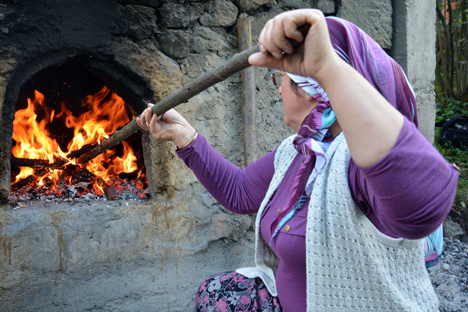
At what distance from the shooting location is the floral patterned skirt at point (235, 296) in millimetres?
1872

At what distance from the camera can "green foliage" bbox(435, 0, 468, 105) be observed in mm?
8031

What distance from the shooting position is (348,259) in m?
1.48

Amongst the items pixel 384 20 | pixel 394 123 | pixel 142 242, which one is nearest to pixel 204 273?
pixel 142 242

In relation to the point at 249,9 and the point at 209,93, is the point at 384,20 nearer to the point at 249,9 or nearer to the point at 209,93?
the point at 249,9

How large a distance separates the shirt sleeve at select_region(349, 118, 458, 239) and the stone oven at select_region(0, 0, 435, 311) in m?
2.10

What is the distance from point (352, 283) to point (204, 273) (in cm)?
180

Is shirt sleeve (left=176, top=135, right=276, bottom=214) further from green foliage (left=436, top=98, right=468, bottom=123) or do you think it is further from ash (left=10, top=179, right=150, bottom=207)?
green foliage (left=436, top=98, right=468, bottom=123)

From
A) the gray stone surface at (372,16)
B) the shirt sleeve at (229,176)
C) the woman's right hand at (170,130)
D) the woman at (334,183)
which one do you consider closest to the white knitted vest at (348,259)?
the woman at (334,183)

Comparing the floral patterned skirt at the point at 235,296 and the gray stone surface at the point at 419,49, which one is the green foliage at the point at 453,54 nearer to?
the gray stone surface at the point at 419,49

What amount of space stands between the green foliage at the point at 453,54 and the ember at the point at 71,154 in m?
6.85

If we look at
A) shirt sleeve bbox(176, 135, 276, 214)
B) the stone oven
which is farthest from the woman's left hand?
the stone oven

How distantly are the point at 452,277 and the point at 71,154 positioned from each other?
3194 mm

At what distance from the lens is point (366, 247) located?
1459 millimetres

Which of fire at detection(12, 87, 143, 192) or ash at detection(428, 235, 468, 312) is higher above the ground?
fire at detection(12, 87, 143, 192)
